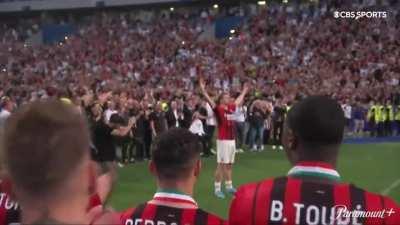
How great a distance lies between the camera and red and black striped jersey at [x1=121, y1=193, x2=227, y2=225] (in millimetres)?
3854

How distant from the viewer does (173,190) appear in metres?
3.91

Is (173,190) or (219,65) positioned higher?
(219,65)

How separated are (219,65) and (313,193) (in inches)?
1148

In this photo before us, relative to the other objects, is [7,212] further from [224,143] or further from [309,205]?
[224,143]

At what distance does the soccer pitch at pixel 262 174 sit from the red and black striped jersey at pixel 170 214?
6337mm

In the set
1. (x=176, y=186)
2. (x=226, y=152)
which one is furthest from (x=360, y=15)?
(x=176, y=186)

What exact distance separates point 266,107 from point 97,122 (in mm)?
10926

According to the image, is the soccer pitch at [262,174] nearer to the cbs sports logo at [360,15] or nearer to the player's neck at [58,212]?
the player's neck at [58,212]

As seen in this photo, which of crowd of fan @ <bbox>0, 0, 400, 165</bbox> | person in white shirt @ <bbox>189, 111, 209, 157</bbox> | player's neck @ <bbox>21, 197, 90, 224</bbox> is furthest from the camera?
crowd of fan @ <bbox>0, 0, 400, 165</bbox>

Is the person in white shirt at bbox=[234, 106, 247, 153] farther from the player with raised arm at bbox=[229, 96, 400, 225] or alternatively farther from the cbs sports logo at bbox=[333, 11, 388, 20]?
the player with raised arm at bbox=[229, 96, 400, 225]

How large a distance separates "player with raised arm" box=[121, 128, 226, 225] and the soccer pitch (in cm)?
625

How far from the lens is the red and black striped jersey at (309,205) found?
3318 mm

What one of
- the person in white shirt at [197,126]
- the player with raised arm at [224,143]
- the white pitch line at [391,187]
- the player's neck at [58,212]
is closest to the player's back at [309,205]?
the player's neck at [58,212]

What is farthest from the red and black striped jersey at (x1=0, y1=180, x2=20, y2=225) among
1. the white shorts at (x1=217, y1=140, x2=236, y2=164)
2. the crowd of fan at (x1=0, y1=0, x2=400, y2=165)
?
the crowd of fan at (x1=0, y1=0, x2=400, y2=165)
